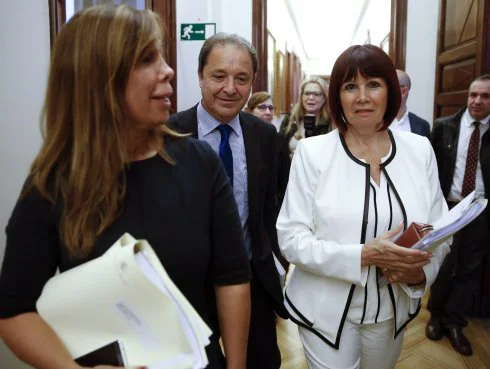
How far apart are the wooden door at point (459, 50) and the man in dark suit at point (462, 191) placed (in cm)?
36

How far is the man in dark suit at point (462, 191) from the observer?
9.00 ft

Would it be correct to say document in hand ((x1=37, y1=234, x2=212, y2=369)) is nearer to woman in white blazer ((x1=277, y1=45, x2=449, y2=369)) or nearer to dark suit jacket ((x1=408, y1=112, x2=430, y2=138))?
woman in white blazer ((x1=277, y1=45, x2=449, y2=369))

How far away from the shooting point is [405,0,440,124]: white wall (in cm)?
425

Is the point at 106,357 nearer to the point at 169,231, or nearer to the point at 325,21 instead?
the point at 169,231

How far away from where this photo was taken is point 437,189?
1.46 m

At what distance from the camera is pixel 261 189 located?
1577mm

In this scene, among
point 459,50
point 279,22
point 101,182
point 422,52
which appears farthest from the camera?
point 279,22

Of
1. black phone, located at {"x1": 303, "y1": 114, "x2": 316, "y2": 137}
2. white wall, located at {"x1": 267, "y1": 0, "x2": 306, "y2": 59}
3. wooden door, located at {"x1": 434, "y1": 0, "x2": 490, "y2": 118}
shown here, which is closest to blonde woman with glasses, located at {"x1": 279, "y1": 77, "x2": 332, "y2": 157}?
black phone, located at {"x1": 303, "y1": 114, "x2": 316, "y2": 137}

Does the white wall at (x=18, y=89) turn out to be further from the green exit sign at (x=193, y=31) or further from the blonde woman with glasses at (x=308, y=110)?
the green exit sign at (x=193, y=31)

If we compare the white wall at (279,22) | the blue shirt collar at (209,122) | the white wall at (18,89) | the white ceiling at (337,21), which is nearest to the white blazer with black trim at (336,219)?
the blue shirt collar at (209,122)

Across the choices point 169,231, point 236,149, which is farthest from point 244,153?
point 169,231

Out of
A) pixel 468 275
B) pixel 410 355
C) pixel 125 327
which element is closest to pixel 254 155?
pixel 125 327

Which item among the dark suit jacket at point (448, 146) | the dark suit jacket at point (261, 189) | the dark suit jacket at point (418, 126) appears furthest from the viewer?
the dark suit jacket at point (418, 126)

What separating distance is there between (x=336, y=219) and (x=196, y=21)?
3.30m
